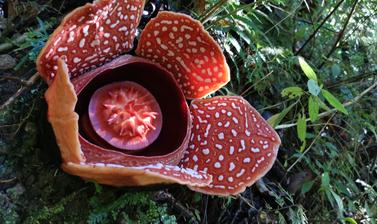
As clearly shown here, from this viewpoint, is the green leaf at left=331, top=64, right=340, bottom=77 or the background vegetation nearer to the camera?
the background vegetation

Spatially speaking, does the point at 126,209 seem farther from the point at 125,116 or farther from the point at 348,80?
the point at 348,80

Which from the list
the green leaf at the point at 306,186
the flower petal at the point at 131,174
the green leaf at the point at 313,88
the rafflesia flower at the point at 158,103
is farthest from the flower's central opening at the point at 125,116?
the green leaf at the point at 306,186

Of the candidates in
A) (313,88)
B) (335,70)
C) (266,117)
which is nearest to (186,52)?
(313,88)

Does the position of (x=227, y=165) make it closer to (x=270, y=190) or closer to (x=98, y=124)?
(x=98, y=124)

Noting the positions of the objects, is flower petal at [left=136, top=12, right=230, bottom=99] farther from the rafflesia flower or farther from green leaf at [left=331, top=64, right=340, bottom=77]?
green leaf at [left=331, top=64, right=340, bottom=77]

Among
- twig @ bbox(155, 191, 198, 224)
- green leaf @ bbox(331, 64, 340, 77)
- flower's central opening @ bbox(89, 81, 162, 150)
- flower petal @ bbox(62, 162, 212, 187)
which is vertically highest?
flower petal @ bbox(62, 162, 212, 187)

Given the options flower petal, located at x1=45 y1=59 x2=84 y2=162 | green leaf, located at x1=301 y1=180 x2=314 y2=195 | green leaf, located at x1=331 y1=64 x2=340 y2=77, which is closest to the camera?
flower petal, located at x1=45 y1=59 x2=84 y2=162

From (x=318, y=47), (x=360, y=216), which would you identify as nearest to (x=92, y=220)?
(x=360, y=216)

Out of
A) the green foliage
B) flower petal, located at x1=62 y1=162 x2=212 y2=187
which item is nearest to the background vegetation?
the green foliage
